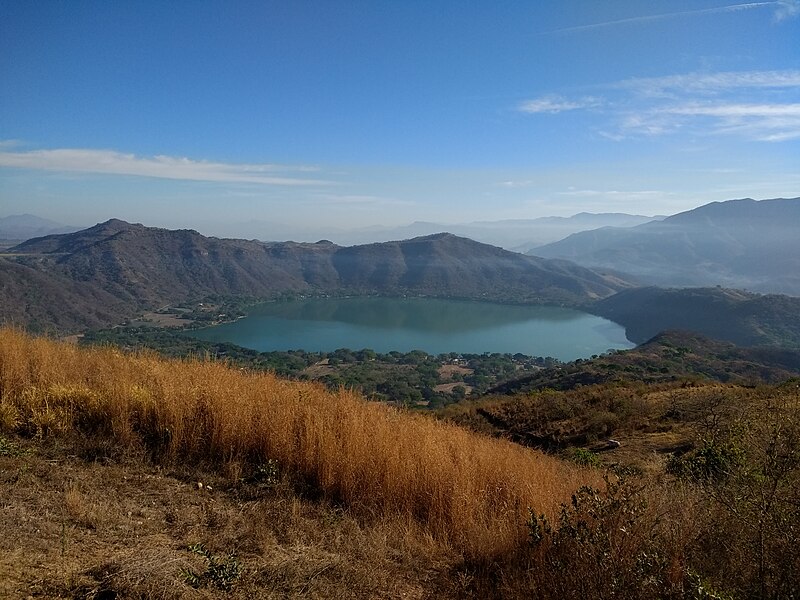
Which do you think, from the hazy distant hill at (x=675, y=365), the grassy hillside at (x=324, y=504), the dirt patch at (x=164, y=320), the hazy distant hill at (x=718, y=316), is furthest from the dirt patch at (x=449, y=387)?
the dirt patch at (x=164, y=320)

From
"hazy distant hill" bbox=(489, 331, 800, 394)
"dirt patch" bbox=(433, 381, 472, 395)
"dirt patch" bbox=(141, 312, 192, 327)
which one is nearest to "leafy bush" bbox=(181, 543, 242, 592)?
"hazy distant hill" bbox=(489, 331, 800, 394)

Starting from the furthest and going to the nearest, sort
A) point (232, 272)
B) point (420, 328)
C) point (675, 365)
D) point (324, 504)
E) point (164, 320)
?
point (232, 272)
point (420, 328)
point (164, 320)
point (675, 365)
point (324, 504)

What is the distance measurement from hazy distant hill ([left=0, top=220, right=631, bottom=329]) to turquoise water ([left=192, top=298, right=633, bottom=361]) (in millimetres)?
13541

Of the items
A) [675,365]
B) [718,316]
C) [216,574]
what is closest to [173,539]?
[216,574]

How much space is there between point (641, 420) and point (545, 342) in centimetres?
7383

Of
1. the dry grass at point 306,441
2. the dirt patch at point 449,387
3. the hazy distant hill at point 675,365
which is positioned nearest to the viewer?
the dry grass at point 306,441

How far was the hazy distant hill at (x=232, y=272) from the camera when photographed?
72012mm

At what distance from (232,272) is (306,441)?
127 meters

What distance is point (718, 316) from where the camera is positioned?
72.8 meters

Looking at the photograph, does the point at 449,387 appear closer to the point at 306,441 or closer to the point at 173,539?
the point at 306,441

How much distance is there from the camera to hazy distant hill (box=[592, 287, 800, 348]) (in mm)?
64438

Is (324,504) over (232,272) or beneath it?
beneath

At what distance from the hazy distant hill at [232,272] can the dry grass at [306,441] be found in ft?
218

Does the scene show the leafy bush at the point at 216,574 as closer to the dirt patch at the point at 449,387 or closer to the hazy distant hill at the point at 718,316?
the dirt patch at the point at 449,387
